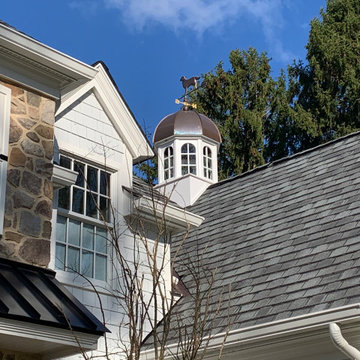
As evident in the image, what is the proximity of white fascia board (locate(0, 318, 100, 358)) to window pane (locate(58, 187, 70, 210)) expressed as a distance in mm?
3399

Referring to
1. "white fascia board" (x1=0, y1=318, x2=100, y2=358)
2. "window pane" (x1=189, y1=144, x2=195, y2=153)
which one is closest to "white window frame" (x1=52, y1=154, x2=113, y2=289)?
"white fascia board" (x1=0, y1=318, x2=100, y2=358)

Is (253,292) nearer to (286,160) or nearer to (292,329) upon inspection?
(292,329)

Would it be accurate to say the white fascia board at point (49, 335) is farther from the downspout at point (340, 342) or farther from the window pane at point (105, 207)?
the window pane at point (105, 207)

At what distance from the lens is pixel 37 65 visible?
22.6 feet

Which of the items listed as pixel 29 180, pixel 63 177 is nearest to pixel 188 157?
pixel 63 177

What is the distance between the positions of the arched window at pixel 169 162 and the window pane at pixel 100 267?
6.54 m

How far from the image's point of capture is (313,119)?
25.5 meters

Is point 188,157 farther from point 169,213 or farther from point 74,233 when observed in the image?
point 74,233

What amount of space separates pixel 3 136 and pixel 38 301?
5.39ft

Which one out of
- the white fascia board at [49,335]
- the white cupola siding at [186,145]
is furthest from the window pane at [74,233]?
the white cupola siding at [186,145]

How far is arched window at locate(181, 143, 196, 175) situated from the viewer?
1560cm

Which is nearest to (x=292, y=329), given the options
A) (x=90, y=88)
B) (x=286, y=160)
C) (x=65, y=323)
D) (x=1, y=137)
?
(x=65, y=323)

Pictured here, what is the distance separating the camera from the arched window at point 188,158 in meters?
15.6

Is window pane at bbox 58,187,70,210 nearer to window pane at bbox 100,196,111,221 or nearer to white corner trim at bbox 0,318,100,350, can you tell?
window pane at bbox 100,196,111,221
